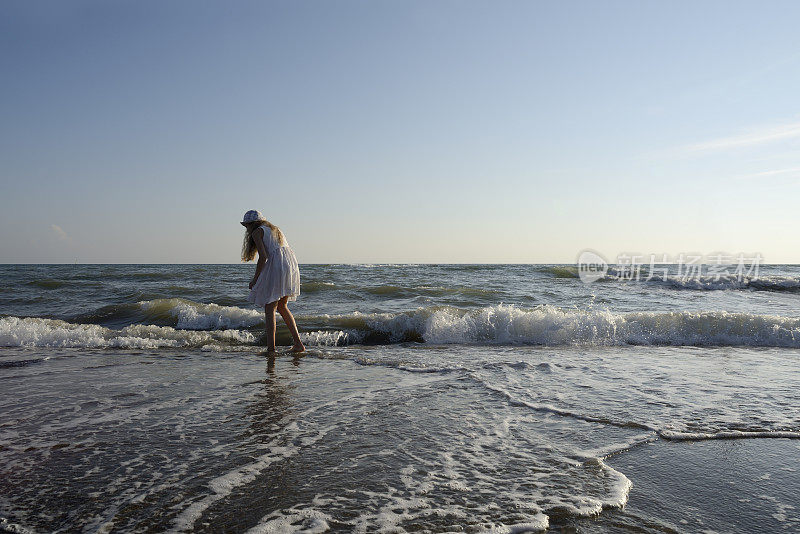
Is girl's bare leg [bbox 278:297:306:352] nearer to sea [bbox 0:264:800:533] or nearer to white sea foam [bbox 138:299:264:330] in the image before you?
sea [bbox 0:264:800:533]

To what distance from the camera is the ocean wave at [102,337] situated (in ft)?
24.1

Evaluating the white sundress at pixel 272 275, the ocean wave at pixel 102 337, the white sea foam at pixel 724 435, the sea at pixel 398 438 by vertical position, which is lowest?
the ocean wave at pixel 102 337

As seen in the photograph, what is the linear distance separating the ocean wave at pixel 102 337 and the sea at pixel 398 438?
0.07m

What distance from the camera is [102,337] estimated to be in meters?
7.71

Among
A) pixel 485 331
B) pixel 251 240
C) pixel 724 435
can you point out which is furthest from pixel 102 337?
pixel 724 435

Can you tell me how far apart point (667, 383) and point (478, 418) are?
2326 mm

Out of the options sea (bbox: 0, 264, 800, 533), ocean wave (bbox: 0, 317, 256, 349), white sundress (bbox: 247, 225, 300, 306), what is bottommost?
ocean wave (bbox: 0, 317, 256, 349)

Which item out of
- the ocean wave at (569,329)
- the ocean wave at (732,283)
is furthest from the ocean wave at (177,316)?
the ocean wave at (732,283)

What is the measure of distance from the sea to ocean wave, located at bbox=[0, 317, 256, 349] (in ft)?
0.24

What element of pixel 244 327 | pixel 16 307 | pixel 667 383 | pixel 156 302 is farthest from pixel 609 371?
pixel 16 307

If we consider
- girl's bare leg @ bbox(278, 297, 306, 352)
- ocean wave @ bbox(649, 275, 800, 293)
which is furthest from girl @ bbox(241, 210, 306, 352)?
ocean wave @ bbox(649, 275, 800, 293)

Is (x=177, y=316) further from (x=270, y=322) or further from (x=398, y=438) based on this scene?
(x=398, y=438)

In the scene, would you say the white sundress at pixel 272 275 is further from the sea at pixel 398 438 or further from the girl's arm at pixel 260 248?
the sea at pixel 398 438

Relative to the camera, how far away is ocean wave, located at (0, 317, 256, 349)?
735cm
